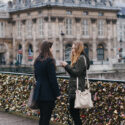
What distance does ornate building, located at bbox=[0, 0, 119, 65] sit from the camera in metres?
57.5

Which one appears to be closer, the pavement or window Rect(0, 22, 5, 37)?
the pavement

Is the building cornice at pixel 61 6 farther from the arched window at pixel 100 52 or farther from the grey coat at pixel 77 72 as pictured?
the grey coat at pixel 77 72

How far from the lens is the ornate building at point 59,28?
189 feet

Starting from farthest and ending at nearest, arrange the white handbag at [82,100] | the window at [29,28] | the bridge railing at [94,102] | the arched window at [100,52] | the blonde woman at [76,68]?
the arched window at [100,52], the window at [29,28], the bridge railing at [94,102], the blonde woman at [76,68], the white handbag at [82,100]

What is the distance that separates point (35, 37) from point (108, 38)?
13061 mm

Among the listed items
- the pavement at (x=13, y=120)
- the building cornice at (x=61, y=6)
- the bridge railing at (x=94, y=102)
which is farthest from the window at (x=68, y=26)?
the pavement at (x=13, y=120)

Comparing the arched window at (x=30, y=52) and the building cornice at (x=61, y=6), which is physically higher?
the building cornice at (x=61, y=6)

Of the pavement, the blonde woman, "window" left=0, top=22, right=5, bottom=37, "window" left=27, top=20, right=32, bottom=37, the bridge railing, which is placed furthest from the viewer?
"window" left=0, top=22, right=5, bottom=37

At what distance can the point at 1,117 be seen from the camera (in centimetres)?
1168

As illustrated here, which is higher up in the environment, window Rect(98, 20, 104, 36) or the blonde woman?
window Rect(98, 20, 104, 36)

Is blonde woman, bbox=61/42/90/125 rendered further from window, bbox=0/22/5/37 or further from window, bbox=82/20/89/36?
window, bbox=0/22/5/37

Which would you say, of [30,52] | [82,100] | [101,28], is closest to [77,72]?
[82,100]

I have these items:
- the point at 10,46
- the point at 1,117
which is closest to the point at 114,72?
the point at 10,46

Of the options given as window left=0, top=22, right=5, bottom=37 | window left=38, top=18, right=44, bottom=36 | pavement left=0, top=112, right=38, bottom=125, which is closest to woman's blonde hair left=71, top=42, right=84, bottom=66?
pavement left=0, top=112, right=38, bottom=125
